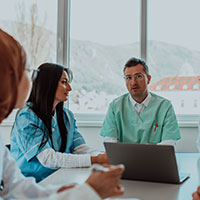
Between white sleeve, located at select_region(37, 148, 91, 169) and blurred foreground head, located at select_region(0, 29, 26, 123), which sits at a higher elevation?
blurred foreground head, located at select_region(0, 29, 26, 123)

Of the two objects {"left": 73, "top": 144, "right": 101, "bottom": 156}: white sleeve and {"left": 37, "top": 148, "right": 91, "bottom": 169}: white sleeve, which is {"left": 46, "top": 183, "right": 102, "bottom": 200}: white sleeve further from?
{"left": 73, "top": 144, "right": 101, "bottom": 156}: white sleeve

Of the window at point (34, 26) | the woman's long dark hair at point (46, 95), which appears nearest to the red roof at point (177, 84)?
the window at point (34, 26)

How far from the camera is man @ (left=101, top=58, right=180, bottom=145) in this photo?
223 cm

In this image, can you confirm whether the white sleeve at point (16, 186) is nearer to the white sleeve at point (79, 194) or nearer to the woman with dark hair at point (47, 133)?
the white sleeve at point (79, 194)

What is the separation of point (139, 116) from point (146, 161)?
1.03 m

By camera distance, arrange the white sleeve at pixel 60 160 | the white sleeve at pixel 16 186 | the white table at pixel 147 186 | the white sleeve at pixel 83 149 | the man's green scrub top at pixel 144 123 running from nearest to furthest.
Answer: the white sleeve at pixel 16 186, the white table at pixel 147 186, the white sleeve at pixel 60 160, the white sleeve at pixel 83 149, the man's green scrub top at pixel 144 123

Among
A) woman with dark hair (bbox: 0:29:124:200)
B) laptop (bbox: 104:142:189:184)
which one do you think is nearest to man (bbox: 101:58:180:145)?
laptop (bbox: 104:142:189:184)

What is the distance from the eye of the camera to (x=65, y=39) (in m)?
3.13

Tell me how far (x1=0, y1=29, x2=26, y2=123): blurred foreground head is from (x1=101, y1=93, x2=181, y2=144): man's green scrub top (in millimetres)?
1449

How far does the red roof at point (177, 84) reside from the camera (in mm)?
3006

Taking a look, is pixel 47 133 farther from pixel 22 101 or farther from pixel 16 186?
pixel 22 101

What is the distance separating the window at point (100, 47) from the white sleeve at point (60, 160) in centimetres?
153

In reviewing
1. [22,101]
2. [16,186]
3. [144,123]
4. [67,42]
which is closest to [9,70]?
[22,101]

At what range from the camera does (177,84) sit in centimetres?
302
